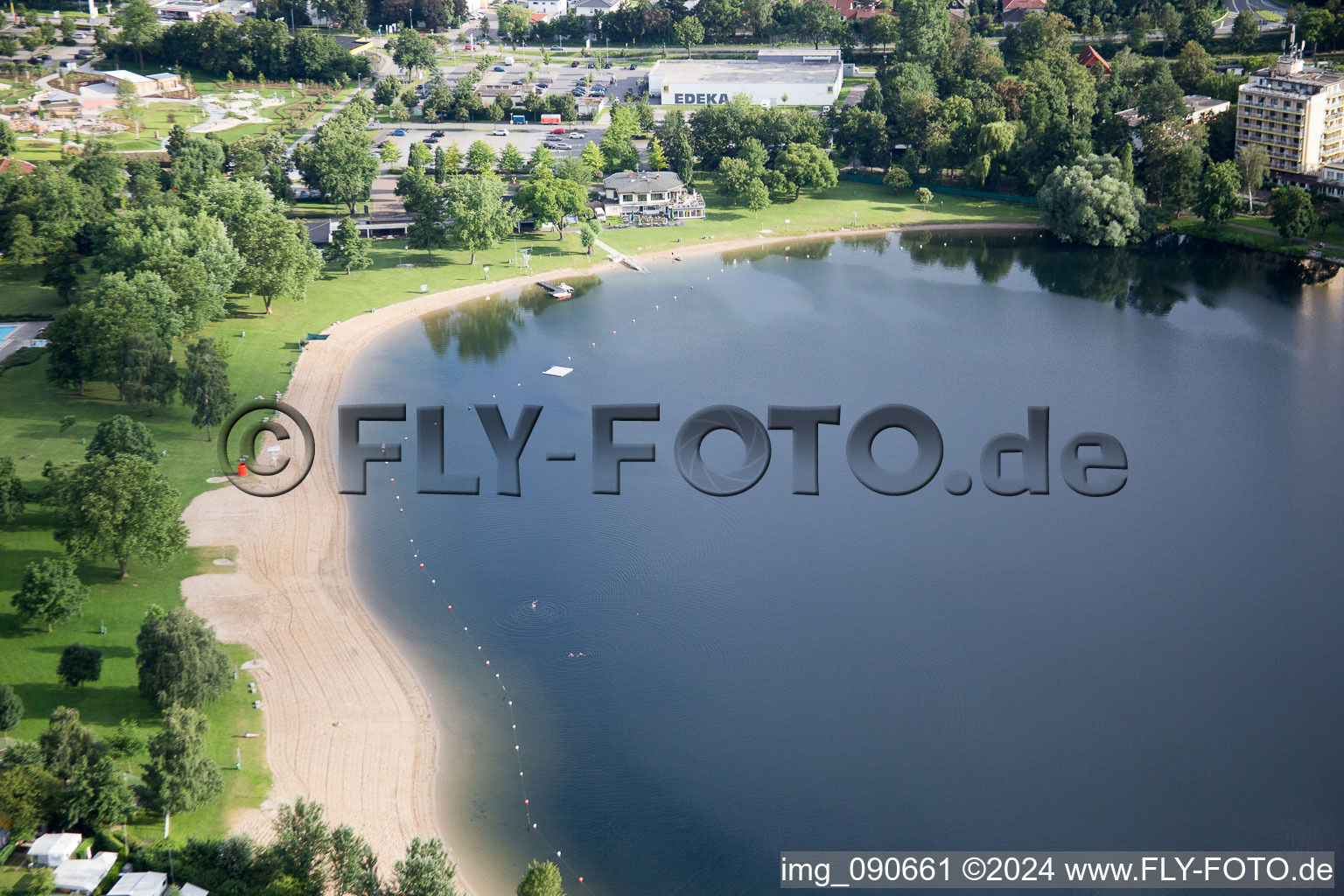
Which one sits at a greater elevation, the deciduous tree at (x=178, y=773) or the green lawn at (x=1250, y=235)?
the green lawn at (x=1250, y=235)

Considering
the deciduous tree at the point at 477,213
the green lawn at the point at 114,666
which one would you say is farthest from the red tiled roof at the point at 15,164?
the green lawn at the point at 114,666

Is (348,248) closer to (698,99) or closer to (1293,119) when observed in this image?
(698,99)

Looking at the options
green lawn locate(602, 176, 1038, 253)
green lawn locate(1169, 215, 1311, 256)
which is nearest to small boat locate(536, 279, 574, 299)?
green lawn locate(602, 176, 1038, 253)

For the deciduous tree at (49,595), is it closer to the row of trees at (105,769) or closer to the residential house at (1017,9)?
the row of trees at (105,769)

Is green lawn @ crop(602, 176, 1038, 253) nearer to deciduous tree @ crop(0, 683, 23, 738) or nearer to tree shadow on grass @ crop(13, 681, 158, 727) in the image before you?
tree shadow on grass @ crop(13, 681, 158, 727)

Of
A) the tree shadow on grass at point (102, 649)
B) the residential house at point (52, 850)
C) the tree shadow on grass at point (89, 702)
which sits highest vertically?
the tree shadow on grass at point (102, 649)

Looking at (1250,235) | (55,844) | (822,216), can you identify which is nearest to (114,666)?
(55,844)
